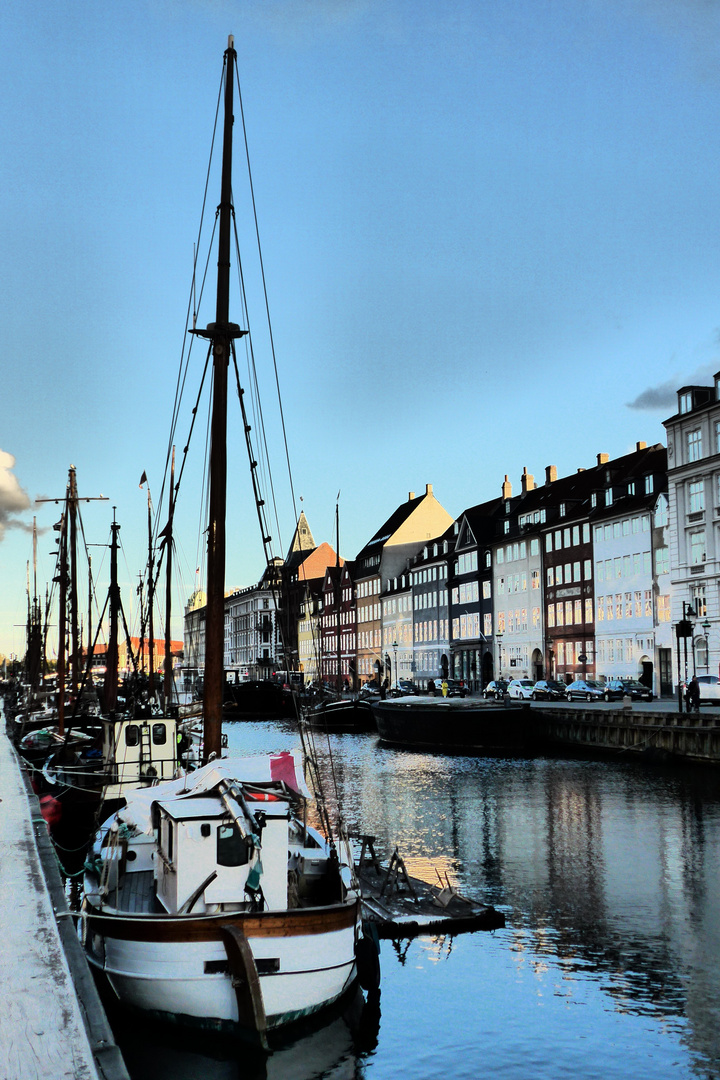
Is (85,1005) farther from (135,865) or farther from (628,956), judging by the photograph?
(628,956)

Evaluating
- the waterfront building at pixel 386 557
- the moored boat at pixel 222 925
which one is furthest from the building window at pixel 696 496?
the waterfront building at pixel 386 557

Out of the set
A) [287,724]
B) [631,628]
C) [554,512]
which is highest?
[554,512]

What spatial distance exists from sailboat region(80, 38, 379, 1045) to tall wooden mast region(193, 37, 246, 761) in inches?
130

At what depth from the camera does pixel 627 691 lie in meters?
68.3

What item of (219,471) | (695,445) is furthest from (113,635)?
(695,445)

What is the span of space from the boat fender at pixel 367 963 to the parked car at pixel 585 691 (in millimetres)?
54926

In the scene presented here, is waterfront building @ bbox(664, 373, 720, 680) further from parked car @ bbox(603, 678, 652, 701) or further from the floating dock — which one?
the floating dock

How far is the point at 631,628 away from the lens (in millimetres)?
78375

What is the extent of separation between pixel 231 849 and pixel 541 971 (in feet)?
22.0

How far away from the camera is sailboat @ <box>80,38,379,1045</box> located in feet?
43.1

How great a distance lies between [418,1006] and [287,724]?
86564 millimetres

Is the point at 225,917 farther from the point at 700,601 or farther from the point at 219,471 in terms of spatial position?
the point at 700,601

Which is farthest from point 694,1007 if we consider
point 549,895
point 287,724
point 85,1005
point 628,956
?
point 287,724

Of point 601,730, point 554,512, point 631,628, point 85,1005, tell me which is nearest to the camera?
point 85,1005
